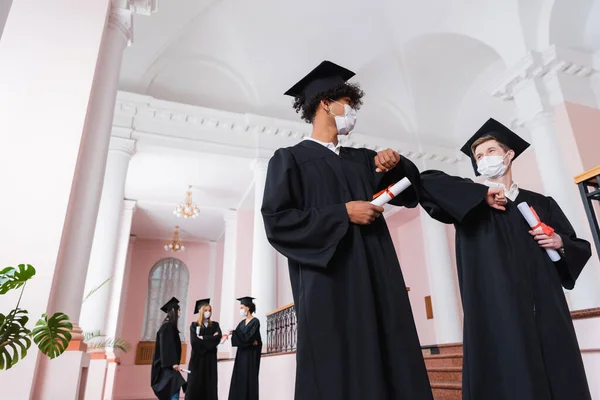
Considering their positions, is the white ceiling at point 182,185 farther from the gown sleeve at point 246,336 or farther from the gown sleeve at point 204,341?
the gown sleeve at point 246,336

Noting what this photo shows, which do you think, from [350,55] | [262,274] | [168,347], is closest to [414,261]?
[262,274]

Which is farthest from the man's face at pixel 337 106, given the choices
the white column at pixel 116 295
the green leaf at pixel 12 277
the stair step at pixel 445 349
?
the white column at pixel 116 295

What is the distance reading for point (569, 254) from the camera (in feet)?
7.46

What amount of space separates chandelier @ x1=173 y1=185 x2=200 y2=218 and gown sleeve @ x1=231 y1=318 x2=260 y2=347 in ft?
18.2

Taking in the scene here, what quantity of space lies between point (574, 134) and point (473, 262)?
5631 millimetres

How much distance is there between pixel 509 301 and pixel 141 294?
15652 mm

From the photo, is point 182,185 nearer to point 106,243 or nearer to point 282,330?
point 106,243

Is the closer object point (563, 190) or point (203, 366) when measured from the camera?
point (563, 190)

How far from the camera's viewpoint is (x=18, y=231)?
2.85m

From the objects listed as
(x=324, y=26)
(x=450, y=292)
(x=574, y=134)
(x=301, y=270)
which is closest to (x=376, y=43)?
(x=324, y=26)

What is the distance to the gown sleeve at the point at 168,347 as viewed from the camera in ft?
22.7

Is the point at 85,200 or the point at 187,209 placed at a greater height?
the point at 187,209

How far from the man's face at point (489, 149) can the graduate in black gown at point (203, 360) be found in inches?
230

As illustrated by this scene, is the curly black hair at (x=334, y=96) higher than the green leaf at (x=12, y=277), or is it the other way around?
the curly black hair at (x=334, y=96)
